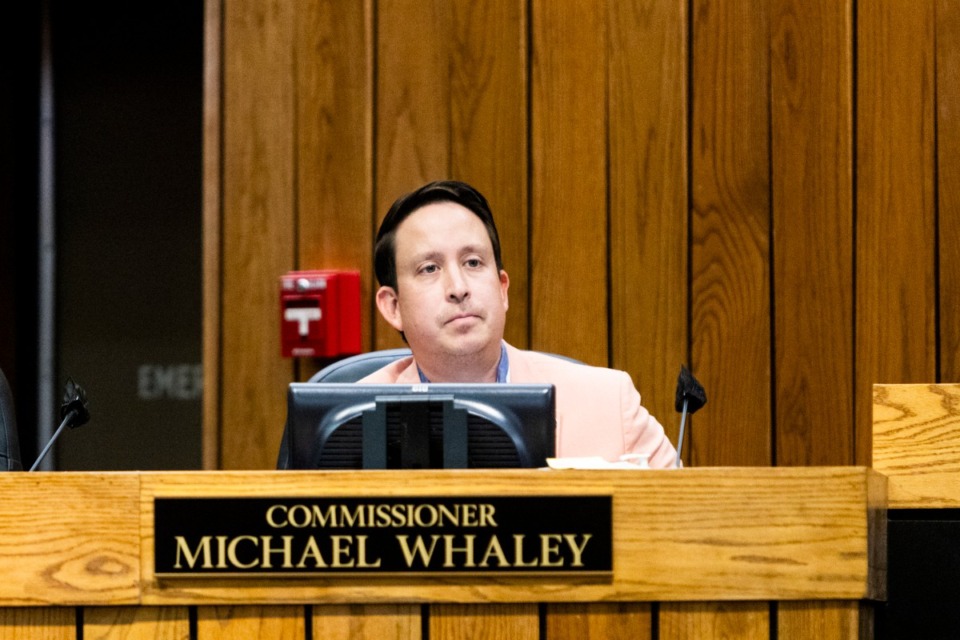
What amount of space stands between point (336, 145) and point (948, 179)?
1683 mm

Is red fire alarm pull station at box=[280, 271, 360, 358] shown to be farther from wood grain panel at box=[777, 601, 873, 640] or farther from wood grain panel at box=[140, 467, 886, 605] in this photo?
wood grain panel at box=[777, 601, 873, 640]

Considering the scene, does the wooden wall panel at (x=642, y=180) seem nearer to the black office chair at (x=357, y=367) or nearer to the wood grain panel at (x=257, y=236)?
the wood grain panel at (x=257, y=236)

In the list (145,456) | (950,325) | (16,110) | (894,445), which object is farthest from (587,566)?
(16,110)

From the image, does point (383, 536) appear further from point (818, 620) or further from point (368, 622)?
point (818, 620)

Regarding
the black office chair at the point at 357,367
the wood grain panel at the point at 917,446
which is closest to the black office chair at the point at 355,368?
the black office chair at the point at 357,367

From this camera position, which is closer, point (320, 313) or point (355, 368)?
point (355, 368)

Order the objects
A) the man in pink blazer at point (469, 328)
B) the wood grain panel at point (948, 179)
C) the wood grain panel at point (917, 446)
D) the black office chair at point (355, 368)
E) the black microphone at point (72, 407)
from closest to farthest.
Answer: the wood grain panel at point (917, 446), the black microphone at point (72, 407), the man in pink blazer at point (469, 328), the black office chair at point (355, 368), the wood grain panel at point (948, 179)

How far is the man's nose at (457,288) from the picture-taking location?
251cm

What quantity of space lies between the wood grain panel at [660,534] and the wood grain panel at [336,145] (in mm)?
1903

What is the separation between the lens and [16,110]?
169 inches

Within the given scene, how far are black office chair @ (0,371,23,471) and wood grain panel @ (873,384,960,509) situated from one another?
6.16ft

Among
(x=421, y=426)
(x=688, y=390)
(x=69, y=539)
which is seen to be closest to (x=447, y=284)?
(x=688, y=390)

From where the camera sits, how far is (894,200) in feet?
10.7

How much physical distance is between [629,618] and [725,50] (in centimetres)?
218
